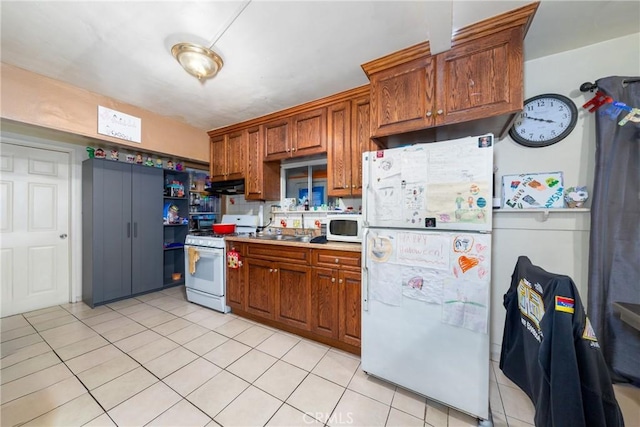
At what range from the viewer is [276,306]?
234cm

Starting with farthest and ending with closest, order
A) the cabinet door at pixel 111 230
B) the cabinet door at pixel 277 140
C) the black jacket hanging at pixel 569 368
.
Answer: the cabinet door at pixel 111 230 < the cabinet door at pixel 277 140 < the black jacket hanging at pixel 569 368

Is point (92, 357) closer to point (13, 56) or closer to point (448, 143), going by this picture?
point (13, 56)

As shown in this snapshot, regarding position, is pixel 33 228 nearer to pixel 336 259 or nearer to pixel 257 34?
pixel 257 34

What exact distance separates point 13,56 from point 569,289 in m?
3.84

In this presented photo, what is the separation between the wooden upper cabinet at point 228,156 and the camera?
10.3ft

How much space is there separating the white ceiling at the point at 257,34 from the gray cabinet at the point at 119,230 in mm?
1225

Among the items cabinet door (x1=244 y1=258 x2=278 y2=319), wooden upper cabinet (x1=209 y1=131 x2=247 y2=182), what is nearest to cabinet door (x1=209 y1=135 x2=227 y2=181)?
wooden upper cabinet (x1=209 y1=131 x2=247 y2=182)

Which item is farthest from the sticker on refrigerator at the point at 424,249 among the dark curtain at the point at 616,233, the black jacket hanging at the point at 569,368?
the dark curtain at the point at 616,233

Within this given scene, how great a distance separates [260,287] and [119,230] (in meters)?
2.25

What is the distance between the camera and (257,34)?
5.23ft

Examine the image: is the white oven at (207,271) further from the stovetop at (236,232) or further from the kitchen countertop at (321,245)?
the kitchen countertop at (321,245)

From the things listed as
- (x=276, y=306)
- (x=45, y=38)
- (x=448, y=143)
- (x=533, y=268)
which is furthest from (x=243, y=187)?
(x=533, y=268)

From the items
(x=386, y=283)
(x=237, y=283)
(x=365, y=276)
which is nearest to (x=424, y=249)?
(x=386, y=283)

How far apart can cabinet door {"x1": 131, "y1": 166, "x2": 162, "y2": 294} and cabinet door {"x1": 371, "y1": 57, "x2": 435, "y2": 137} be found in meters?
3.32
